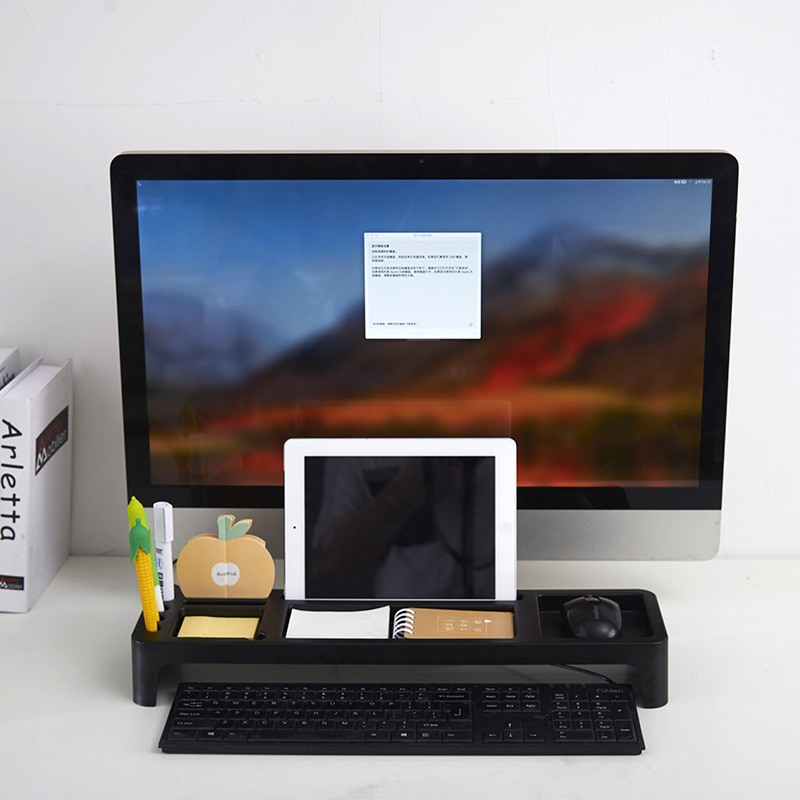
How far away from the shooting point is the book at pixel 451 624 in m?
1.11

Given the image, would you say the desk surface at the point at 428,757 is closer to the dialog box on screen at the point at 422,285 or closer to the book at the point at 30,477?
the book at the point at 30,477

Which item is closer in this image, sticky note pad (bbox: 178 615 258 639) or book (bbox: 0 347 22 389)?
sticky note pad (bbox: 178 615 258 639)

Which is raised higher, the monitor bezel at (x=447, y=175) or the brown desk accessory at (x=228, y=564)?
the monitor bezel at (x=447, y=175)

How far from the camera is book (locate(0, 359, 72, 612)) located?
50.3 inches

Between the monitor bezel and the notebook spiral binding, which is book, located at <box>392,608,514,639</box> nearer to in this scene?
the notebook spiral binding

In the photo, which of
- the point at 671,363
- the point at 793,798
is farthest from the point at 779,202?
the point at 793,798

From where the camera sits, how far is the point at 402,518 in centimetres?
117

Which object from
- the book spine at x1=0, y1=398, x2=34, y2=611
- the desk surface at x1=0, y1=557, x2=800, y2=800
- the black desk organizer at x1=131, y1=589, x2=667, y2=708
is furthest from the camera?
the book spine at x1=0, y1=398, x2=34, y2=611

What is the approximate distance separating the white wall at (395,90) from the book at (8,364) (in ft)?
0.40

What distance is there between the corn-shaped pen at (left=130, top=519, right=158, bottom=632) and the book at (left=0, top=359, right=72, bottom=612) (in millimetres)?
250

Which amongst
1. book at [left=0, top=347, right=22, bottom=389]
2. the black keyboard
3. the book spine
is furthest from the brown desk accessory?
book at [left=0, top=347, right=22, bottom=389]

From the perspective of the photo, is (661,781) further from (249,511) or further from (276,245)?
(276,245)

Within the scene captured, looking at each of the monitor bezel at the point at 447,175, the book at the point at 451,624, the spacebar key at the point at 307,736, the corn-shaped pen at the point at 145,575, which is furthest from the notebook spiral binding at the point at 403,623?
the monitor bezel at the point at 447,175

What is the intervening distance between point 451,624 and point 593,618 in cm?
15
